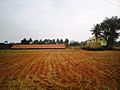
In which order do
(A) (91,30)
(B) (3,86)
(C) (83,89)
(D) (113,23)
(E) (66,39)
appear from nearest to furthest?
(C) (83,89) → (B) (3,86) → (D) (113,23) → (A) (91,30) → (E) (66,39)

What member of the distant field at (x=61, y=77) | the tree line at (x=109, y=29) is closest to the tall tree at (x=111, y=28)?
the tree line at (x=109, y=29)

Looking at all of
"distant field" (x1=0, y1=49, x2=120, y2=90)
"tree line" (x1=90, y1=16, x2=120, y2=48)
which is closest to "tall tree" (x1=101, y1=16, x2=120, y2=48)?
"tree line" (x1=90, y1=16, x2=120, y2=48)

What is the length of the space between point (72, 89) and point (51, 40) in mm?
117590

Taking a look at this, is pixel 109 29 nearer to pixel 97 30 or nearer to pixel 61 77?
pixel 97 30

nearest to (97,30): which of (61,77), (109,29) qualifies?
(109,29)

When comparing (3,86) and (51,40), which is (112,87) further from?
(51,40)

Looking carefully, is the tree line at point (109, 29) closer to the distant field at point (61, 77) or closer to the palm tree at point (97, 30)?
the palm tree at point (97, 30)

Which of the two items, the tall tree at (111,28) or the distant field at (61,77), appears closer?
the distant field at (61,77)

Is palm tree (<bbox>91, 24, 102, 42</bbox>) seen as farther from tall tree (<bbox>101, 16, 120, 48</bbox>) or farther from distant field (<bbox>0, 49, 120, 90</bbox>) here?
distant field (<bbox>0, 49, 120, 90</bbox>)

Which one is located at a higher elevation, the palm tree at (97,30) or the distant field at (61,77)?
the palm tree at (97,30)

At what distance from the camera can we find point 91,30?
184 feet

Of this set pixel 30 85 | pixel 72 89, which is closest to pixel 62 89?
pixel 72 89

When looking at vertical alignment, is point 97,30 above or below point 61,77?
above

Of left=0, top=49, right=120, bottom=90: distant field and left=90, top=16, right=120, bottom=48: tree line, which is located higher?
left=90, top=16, right=120, bottom=48: tree line
